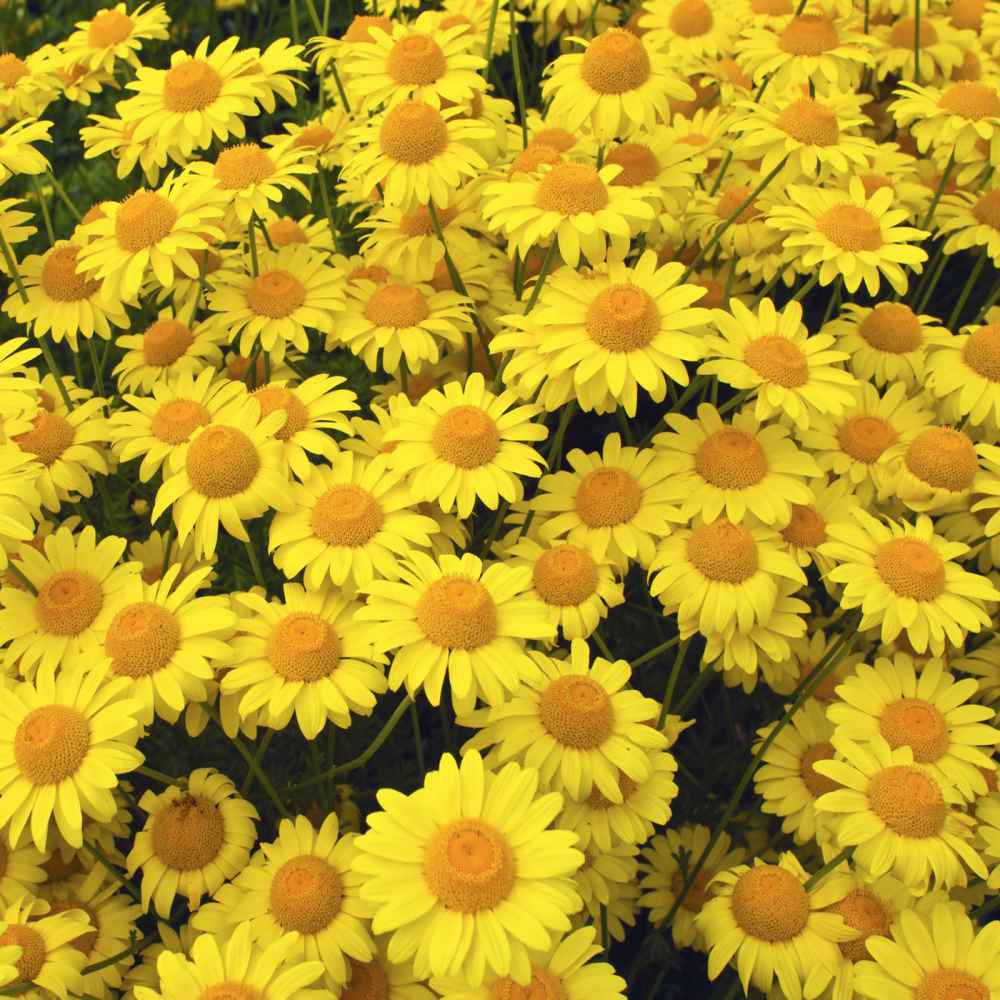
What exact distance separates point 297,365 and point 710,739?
196cm

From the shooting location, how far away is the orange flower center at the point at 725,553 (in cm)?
281

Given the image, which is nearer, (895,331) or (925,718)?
(925,718)

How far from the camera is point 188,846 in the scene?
2611mm

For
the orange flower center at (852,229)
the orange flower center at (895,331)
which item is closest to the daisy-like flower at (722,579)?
the orange flower center at (852,229)

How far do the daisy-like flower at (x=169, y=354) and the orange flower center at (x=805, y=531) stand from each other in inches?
68.1

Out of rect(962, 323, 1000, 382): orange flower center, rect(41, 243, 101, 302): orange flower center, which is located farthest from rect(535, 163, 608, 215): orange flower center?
rect(41, 243, 101, 302): orange flower center

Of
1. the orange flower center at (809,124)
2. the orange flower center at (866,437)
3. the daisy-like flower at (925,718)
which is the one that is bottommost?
the daisy-like flower at (925,718)

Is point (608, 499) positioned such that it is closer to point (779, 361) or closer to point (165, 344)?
point (779, 361)

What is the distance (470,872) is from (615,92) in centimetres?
222

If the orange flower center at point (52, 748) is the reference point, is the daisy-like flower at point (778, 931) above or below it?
below

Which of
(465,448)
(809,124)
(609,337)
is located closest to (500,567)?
(465,448)

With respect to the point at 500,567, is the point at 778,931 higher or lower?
lower

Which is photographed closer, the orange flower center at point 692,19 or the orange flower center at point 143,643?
the orange flower center at point 143,643

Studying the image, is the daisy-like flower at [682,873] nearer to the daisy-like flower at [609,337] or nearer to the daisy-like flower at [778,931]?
the daisy-like flower at [778,931]
